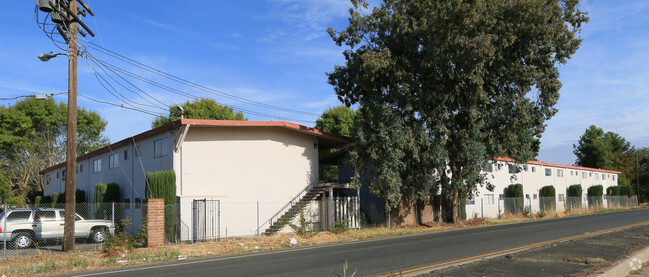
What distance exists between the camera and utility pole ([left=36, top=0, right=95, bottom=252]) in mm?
16609

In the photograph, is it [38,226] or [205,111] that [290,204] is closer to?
[38,226]

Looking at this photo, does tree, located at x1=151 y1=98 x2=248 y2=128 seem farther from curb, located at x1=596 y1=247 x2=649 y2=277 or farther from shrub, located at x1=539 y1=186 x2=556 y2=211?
curb, located at x1=596 y1=247 x2=649 y2=277

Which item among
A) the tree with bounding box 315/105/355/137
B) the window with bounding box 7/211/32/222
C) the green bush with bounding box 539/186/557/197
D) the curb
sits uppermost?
the tree with bounding box 315/105/355/137

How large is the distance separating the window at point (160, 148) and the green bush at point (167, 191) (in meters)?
2.37

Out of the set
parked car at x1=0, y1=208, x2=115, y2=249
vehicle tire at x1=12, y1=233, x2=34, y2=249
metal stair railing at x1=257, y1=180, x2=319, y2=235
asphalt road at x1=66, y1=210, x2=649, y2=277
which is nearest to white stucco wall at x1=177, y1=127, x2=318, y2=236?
metal stair railing at x1=257, y1=180, x2=319, y2=235

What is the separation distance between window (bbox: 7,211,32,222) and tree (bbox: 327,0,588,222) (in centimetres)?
1525

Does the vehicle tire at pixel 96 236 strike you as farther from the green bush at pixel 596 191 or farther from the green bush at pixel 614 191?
the green bush at pixel 614 191

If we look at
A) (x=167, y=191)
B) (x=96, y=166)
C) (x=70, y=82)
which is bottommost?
(x=167, y=191)

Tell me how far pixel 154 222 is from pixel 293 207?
8606mm

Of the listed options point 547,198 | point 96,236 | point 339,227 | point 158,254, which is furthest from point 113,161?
point 547,198

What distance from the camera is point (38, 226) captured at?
1938 cm

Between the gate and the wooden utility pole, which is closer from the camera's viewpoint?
the wooden utility pole

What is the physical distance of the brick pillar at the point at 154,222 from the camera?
18.0 meters

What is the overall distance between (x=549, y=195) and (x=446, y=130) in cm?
2716
